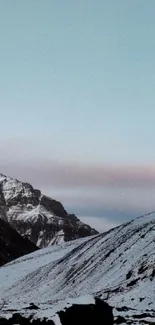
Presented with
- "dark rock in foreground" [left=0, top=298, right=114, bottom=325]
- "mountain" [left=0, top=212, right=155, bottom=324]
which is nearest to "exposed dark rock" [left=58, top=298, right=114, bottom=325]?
"dark rock in foreground" [left=0, top=298, right=114, bottom=325]

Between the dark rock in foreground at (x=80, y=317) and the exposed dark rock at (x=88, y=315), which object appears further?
the exposed dark rock at (x=88, y=315)

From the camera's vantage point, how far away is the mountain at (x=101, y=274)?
230 ft

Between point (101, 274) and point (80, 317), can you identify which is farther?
point (101, 274)

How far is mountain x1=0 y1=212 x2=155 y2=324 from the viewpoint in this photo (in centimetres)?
7006

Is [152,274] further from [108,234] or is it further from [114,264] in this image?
[108,234]

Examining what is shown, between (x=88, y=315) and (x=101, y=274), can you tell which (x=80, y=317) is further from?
(x=101, y=274)

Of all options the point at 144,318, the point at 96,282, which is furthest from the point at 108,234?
the point at 144,318

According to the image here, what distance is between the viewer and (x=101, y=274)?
303 ft

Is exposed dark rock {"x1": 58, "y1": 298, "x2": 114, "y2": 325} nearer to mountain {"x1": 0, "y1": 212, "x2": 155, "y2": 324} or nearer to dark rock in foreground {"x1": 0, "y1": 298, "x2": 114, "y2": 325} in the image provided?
dark rock in foreground {"x1": 0, "y1": 298, "x2": 114, "y2": 325}

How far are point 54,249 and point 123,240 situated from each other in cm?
4882

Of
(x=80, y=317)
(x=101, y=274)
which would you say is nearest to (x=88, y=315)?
(x=80, y=317)

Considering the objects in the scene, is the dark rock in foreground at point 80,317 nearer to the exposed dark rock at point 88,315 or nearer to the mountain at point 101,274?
the exposed dark rock at point 88,315

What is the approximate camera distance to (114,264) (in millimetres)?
95188

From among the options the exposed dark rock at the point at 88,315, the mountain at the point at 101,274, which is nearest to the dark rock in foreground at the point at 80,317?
the exposed dark rock at the point at 88,315
